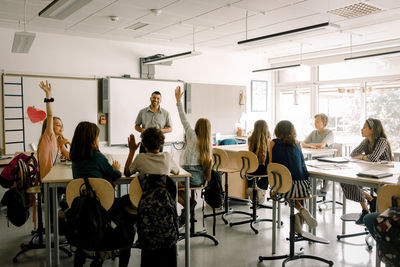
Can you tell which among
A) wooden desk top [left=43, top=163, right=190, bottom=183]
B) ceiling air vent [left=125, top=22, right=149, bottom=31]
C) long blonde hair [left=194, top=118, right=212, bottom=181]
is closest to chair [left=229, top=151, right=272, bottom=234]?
long blonde hair [left=194, top=118, right=212, bottom=181]

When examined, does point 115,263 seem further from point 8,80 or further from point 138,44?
point 138,44

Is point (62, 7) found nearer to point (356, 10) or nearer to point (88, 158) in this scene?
point (88, 158)

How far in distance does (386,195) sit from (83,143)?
224 centimetres

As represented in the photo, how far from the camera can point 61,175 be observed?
2980 millimetres

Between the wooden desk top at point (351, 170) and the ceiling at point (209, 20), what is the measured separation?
81.1 inches

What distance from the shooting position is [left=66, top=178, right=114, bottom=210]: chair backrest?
2535 millimetres

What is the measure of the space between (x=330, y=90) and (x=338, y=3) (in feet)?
13.4

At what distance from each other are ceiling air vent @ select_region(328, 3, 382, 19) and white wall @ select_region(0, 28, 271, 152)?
3307 mm

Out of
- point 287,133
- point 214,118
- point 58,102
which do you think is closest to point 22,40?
point 58,102

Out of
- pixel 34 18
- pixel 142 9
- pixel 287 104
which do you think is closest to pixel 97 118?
pixel 34 18

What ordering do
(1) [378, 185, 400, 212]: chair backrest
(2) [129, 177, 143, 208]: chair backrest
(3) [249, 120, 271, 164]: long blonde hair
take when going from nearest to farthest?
1. (1) [378, 185, 400, 212]: chair backrest
2. (2) [129, 177, 143, 208]: chair backrest
3. (3) [249, 120, 271, 164]: long blonde hair

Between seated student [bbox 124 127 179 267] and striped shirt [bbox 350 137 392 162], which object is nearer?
seated student [bbox 124 127 179 267]

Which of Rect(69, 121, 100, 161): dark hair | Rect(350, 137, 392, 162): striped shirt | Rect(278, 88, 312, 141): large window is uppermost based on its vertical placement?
Rect(278, 88, 312, 141): large window

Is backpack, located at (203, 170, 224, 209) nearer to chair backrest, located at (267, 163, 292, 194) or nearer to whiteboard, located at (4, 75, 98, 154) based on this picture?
chair backrest, located at (267, 163, 292, 194)
